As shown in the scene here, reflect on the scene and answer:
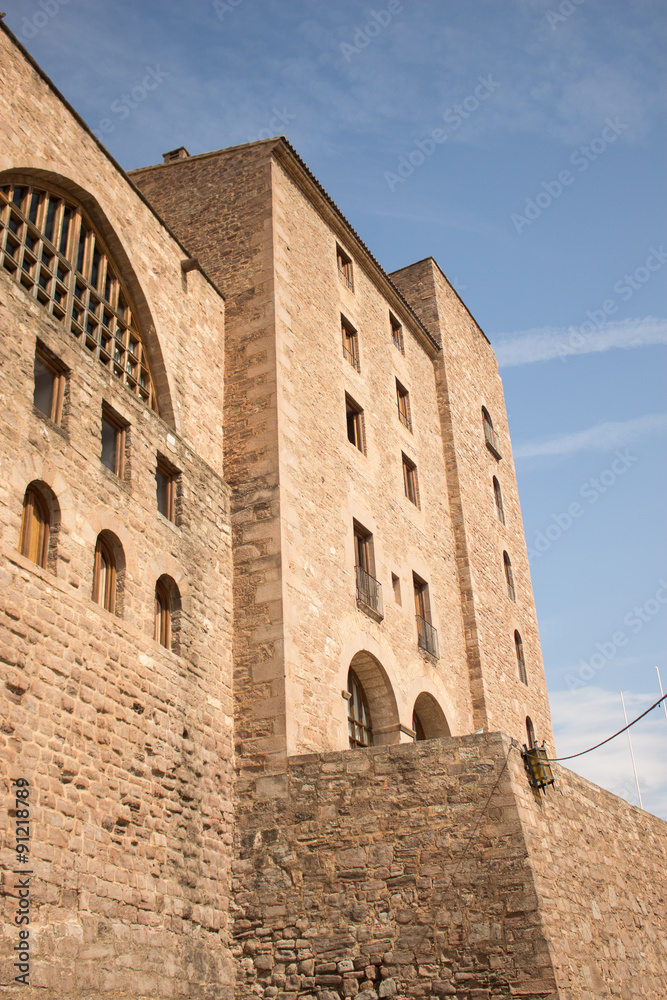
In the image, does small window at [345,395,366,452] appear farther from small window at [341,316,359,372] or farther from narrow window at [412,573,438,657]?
narrow window at [412,573,438,657]

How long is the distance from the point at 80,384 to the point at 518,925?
7587 millimetres

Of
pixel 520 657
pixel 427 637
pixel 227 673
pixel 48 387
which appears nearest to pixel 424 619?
pixel 427 637

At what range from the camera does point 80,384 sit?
36.7 feet

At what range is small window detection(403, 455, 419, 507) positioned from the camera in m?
19.3

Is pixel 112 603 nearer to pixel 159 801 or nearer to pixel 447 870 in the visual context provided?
pixel 159 801

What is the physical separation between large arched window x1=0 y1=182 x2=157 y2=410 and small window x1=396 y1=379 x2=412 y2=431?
7.29m

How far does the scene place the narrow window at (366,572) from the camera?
51.7ft

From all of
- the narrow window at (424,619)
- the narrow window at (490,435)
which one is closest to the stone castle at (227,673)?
the narrow window at (424,619)

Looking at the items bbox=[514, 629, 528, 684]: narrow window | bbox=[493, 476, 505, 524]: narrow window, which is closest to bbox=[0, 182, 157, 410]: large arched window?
bbox=[514, 629, 528, 684]: narrow window

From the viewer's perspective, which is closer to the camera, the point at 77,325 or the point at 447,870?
the point at 447,870

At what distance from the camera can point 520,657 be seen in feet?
73.9

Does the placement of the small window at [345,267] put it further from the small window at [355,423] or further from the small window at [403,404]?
the small window at [355,423]

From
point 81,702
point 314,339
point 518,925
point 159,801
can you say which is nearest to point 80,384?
point 81,702

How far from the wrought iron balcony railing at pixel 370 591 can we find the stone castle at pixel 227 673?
0.08 metres
